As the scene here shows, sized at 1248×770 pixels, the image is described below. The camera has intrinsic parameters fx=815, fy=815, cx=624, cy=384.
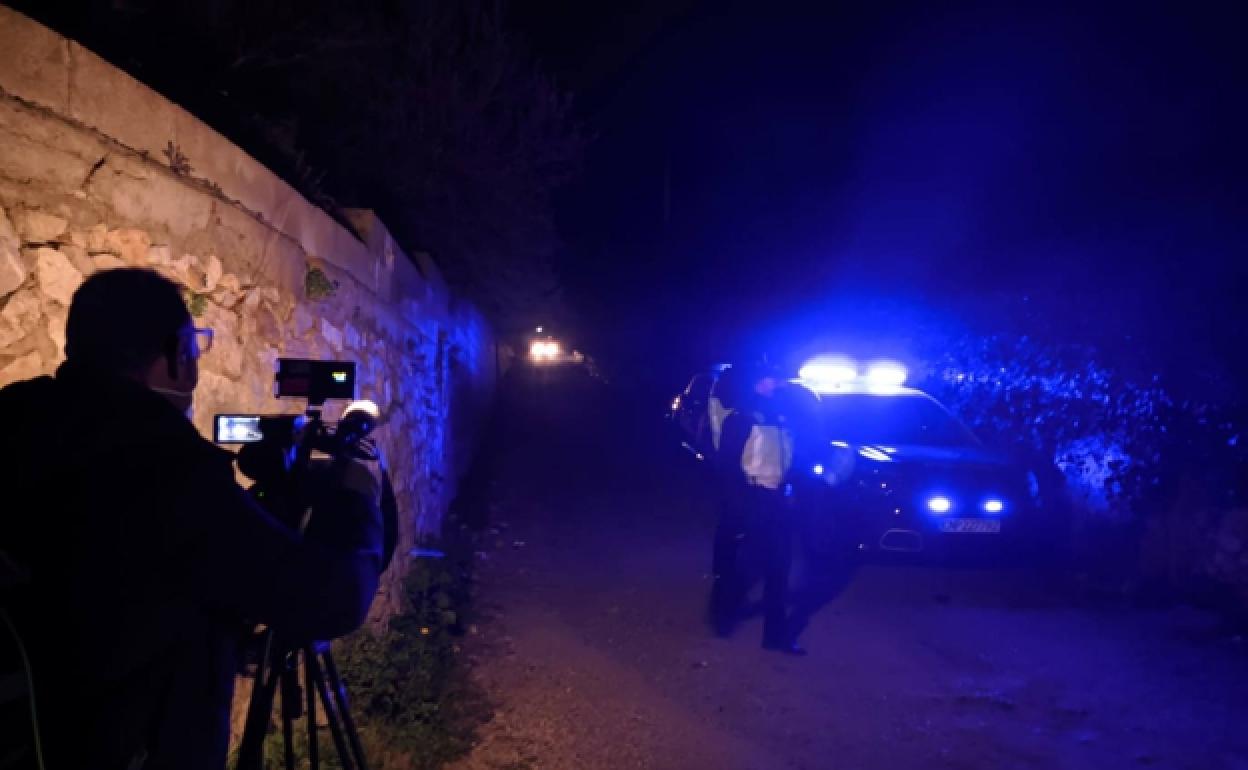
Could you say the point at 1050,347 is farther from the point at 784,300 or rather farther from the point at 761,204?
the point at 761,204

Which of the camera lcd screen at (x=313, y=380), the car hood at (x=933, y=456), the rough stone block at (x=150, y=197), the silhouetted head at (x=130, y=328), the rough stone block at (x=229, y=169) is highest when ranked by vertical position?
the rough stone block at (x=229, y=169)

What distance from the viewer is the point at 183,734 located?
1.50 metres

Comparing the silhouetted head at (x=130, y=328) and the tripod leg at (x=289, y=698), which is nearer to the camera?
the silhouetted head at (x=130, y=328)

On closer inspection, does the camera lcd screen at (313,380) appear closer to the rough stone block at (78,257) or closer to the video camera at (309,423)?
the video camera at (309,423)

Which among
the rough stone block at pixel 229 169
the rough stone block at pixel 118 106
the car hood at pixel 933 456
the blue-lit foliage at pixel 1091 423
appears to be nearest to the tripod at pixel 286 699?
the rough stone block at pixel 118 106

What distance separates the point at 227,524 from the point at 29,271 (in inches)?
57.5

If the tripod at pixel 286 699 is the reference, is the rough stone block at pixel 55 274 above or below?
above

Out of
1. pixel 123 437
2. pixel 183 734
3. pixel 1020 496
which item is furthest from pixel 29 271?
pixel 1020 496

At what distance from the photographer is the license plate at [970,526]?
640cm

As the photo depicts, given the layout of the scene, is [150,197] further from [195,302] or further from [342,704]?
[342,704]

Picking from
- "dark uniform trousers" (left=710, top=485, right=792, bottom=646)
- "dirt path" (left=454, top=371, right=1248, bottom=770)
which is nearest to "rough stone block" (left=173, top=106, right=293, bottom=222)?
"dirt path" (left=454, top=371, right=1248, bottom=770)

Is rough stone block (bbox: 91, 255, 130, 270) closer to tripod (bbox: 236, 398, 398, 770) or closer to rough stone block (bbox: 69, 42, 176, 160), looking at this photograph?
rough stone block (bbox: 69, 42, 176, 160)

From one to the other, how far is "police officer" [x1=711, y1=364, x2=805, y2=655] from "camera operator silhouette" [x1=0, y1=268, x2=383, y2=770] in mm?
4081

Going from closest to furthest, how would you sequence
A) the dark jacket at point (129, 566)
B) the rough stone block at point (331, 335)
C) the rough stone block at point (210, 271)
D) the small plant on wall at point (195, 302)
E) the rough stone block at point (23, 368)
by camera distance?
the dark jacket at point (129, 566)
the rough stone block at point (23, 368)
the small plant on wall at point (195, 302)
the rough stone block at point (210, 271)
the rough stone block at point (331, 335)
